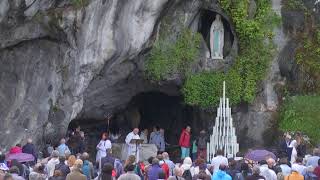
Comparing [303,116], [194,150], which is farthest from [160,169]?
[303,116]

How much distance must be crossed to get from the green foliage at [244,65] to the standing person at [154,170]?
10.6m

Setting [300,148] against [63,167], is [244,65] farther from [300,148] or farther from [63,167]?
[63,167]

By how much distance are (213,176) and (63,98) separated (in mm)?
9346

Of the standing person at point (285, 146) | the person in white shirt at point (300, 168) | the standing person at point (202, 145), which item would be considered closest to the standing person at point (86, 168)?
the person in white shirt at point (300, 168)

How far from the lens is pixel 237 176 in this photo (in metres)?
19.3

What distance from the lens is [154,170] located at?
757 inches

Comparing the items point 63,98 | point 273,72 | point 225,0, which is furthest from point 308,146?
point 63,98

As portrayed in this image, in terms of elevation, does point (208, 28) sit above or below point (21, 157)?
above

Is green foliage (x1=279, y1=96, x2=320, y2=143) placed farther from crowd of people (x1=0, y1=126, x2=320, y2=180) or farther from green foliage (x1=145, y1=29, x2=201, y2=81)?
crowd of people (x1=0, y1=126, x2=320, y2=180)

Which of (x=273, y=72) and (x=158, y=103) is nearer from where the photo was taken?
(x=273, y=72)

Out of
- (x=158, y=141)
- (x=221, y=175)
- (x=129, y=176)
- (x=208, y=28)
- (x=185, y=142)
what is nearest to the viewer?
(x=129, y=176)

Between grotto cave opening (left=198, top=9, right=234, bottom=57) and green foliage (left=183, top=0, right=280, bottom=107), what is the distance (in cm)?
86

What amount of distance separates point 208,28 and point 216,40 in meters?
0.67

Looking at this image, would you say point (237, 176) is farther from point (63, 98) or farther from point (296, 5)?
point (296, 5)
